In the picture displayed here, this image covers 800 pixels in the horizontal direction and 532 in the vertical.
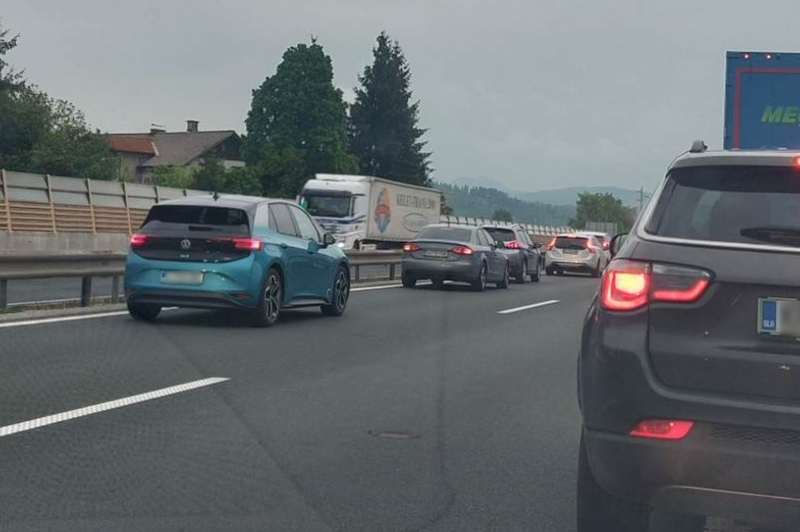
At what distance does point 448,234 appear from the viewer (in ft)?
83.4

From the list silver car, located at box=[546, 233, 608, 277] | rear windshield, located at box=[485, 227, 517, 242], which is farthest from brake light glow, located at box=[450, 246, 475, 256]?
silver car, located at box=[546, 233, 608, 277]

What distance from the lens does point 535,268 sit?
104 ft

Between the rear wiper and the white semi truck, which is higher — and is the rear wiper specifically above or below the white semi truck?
below

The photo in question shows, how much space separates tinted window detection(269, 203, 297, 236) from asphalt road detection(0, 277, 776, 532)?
146cm

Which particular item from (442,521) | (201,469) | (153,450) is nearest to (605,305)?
(442,521)

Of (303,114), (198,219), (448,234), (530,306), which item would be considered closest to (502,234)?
(448,234)

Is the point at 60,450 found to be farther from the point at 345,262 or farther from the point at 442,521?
the point at 345,262

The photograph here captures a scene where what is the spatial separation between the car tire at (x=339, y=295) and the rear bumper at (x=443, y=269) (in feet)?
25.4

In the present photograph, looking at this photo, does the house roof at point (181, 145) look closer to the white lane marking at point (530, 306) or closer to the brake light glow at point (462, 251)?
the brake light glow at point (462, 251)

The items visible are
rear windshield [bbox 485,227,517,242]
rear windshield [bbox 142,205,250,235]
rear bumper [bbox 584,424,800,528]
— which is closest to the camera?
rear bumper [bbox 584,424,800,528]

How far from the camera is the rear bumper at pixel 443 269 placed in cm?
2436

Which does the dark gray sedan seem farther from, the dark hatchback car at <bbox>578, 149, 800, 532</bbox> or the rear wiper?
the rear wiper

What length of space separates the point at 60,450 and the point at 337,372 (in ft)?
13.0

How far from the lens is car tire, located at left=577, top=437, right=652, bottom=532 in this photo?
4699mm
